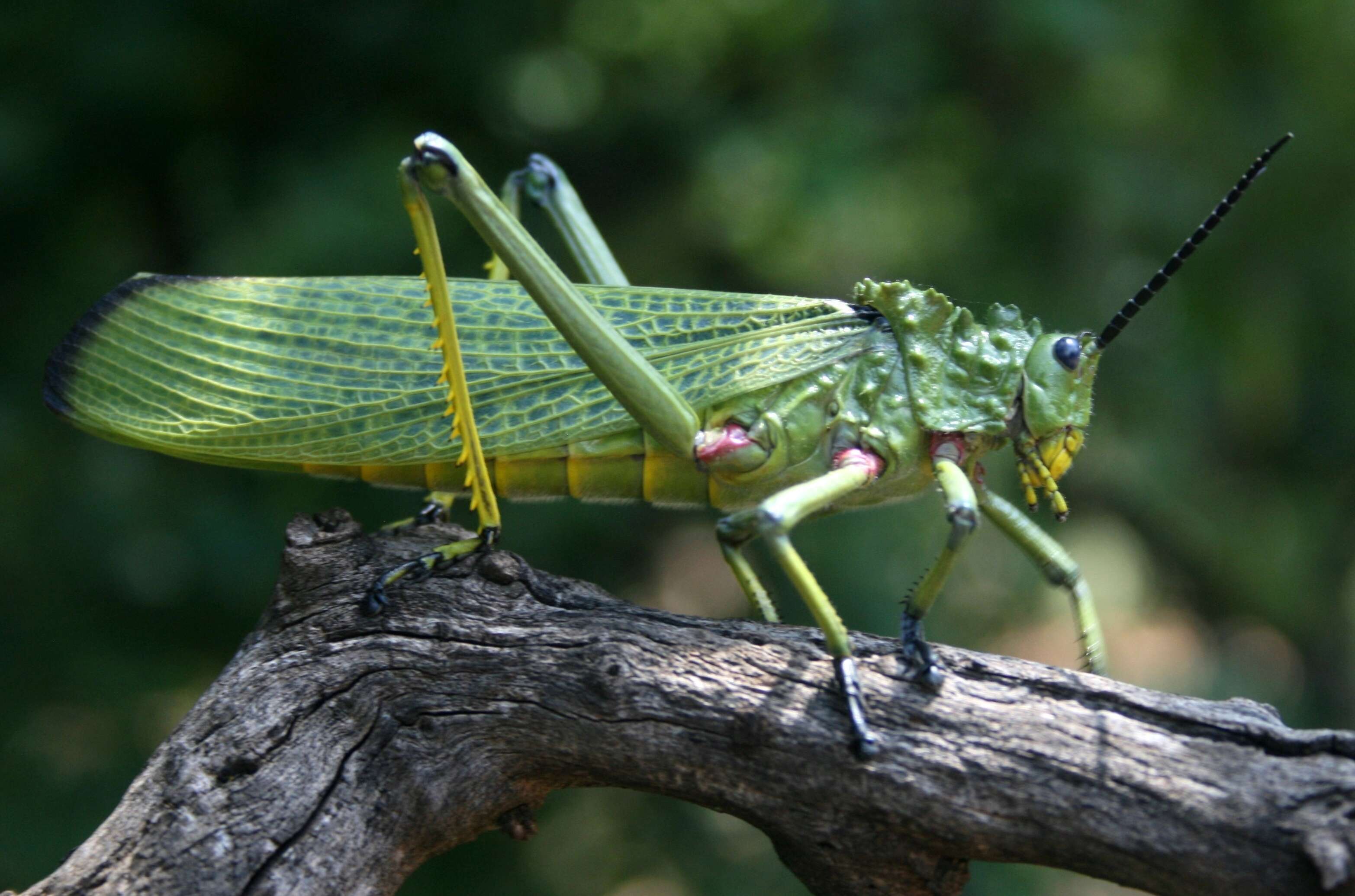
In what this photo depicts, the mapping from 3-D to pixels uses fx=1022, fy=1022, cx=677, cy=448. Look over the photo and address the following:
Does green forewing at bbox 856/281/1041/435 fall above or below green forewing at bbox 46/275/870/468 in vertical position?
above

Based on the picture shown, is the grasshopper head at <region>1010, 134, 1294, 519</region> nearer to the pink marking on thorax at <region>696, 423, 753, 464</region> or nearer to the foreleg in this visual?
the foreleg

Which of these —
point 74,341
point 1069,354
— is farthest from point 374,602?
point 1069,354

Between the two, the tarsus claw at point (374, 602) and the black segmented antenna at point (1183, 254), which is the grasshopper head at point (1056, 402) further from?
the tarsus claw at point (374, 602)

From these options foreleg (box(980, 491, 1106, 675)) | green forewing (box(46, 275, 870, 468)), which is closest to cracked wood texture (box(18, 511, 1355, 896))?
green forewing (box(46, 275, 870, 468))

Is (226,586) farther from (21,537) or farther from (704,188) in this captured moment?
(704,188)

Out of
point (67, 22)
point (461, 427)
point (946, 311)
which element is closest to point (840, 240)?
point (946, 311)

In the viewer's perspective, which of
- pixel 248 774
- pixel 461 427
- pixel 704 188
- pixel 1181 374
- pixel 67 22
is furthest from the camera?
pixel 1181 374
